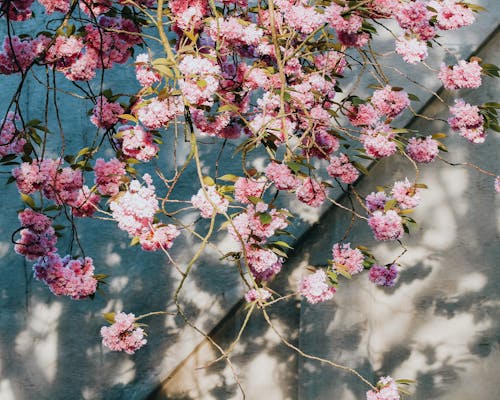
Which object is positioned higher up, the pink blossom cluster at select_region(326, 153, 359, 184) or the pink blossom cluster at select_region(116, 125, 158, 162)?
the pink blossom cluster at select_region(116, 125, 158, 162)

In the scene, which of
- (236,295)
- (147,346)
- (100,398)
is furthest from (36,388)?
(236,295)

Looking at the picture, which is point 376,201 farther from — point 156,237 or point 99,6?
point 99,6

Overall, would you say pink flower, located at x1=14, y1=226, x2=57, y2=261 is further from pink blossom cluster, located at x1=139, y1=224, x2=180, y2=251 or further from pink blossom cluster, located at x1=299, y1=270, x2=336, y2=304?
pink blossom cluster, located at x1=299, y1=270, x2=336, y2=304

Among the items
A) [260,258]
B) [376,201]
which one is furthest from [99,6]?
[376,201]

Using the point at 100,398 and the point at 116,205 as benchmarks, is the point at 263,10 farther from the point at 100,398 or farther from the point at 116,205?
the point at 100,398

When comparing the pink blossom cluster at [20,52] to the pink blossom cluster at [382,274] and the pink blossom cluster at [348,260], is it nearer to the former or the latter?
the pink blossom cluster at [348,260]

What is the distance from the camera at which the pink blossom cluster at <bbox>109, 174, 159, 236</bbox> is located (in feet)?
6.95

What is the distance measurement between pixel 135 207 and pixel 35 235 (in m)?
0.45

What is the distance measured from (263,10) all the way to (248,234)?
2.80ft

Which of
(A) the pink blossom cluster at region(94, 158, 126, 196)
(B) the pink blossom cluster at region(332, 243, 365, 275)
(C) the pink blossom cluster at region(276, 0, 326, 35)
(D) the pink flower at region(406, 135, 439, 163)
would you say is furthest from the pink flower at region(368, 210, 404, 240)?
(A) the pink blossom cluster at region(94, 158, 126, 196)

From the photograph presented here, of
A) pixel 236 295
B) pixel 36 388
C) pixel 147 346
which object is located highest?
pixel 236 295

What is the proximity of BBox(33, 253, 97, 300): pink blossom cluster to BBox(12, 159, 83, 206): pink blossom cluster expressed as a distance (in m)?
0.21

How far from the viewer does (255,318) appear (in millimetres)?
3486

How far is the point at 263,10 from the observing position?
2572mm
